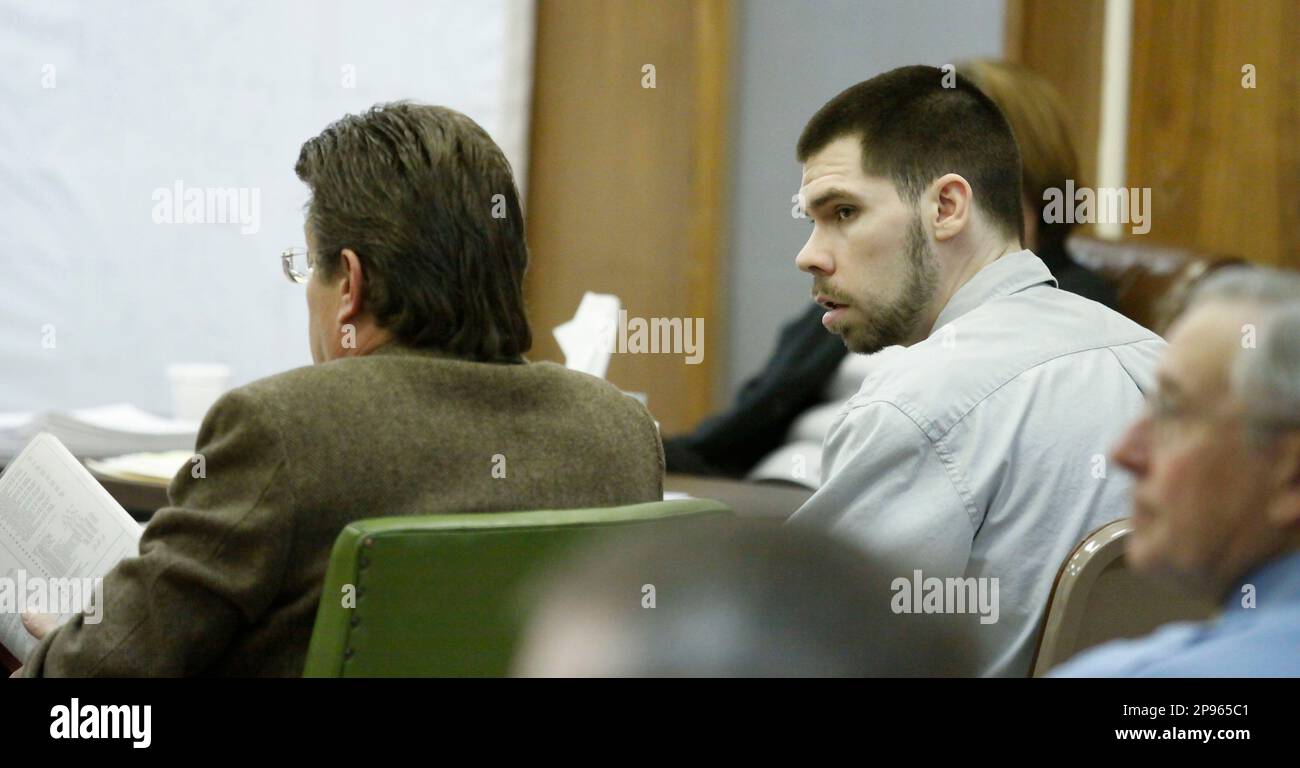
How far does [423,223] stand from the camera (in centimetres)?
148

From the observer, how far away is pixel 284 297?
446 centimetres

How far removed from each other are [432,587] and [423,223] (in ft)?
1.47

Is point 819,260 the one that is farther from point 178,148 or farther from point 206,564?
point 178,148

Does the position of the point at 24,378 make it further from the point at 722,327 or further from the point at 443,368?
the point at 443,368

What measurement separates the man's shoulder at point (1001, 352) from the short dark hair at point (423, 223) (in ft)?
1.27

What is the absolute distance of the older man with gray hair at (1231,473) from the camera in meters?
0.74

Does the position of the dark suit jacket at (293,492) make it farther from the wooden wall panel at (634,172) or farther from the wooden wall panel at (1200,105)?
the wooden wall panel at (634,172)

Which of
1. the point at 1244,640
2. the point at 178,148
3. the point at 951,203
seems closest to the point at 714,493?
the point at 951,203

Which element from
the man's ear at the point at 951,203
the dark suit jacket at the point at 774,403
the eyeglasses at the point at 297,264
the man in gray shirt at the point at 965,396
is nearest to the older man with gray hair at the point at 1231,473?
the man in gray shirt at the point at 965,396

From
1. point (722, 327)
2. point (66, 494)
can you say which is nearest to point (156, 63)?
point (722, 327)

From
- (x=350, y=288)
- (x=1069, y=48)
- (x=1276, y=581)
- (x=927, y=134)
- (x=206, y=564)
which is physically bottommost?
(x=206, y=564)

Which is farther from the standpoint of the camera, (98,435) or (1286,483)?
(98,435)

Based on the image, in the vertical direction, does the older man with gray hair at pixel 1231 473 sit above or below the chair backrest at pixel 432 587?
above

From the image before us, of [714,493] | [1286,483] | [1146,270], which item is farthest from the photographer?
[1146,270]
